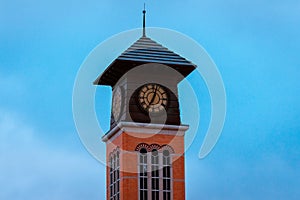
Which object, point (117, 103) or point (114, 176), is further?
point (117, 103)

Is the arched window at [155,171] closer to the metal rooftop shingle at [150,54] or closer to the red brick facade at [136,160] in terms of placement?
the red brick facade at [136,160]

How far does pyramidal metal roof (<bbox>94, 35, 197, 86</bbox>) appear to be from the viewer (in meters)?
72.8

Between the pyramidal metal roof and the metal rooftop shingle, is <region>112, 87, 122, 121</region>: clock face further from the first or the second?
the metal rooftop shingle

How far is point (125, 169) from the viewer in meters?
72.9

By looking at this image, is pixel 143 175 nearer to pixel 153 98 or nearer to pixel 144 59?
pixel 153 98

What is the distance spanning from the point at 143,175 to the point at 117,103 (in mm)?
5526

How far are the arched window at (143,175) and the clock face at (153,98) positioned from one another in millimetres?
2767

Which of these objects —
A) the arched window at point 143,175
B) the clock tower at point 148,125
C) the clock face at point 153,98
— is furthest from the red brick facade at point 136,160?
the clock face at point 153,98

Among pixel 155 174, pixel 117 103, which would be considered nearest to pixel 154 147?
pixel 155 174

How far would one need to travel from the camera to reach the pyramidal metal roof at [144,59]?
7275 cm

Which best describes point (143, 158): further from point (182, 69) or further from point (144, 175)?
point (182, 69)

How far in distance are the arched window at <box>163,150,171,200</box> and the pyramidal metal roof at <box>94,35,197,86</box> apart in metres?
5.41

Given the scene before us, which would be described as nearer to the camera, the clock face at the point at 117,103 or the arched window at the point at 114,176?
the arched window at the point at 114,176

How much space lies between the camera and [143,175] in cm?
7288
